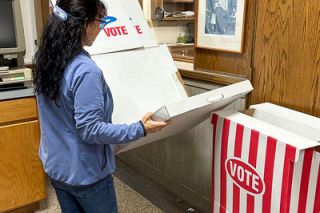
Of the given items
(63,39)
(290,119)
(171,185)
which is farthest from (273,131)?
(171,185)

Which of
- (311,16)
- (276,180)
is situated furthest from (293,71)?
(276,180)

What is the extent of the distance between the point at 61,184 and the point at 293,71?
116cm

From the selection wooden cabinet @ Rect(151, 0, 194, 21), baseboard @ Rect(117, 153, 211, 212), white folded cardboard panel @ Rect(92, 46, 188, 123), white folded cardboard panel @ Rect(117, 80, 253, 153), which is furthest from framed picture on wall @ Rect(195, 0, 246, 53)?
wooden cabinet @ Rect(151, 0, 194, 21)

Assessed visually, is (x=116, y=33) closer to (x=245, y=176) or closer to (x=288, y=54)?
(x=288, y=54)

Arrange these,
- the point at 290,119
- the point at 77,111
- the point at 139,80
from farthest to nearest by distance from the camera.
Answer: the point at 139,80, the point at 290,119, the point at 77,111

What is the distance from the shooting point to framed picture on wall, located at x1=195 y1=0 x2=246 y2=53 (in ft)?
5.82

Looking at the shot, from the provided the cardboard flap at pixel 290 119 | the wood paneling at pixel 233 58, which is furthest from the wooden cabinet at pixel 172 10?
the cardboard flap at pixel 290 119

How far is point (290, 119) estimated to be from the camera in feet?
4.63

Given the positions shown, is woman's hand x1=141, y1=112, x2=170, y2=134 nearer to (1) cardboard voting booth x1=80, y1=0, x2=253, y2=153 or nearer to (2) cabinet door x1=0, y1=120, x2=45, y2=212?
(1) cardboard voting booth x1=80, y1=0, x2=253, y2=153

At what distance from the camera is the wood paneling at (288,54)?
1.46m

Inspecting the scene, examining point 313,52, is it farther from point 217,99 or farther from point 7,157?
point 7,157

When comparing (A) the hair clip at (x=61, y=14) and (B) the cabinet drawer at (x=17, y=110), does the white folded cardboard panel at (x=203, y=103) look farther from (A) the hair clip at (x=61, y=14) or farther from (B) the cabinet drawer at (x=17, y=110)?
(B) the cabinet drawer at (x=17, y=110)

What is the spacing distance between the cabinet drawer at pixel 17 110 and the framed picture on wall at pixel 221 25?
44.8 inches

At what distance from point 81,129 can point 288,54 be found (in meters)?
1.04
